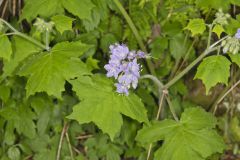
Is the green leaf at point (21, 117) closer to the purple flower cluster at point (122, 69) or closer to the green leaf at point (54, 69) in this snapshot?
the green leaf at point (54, 69)

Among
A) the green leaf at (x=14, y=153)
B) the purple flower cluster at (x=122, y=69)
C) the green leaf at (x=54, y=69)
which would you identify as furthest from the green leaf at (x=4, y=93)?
the purple flower cluster at (x=122, y=69)

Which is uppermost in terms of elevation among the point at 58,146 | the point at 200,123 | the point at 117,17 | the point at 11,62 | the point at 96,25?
the point at 117,17

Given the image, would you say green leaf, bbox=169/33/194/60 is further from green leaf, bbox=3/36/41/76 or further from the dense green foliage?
green leaf, bbox=3/36/41/76

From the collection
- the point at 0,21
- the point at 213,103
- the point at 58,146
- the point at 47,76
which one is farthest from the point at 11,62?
the point at 213,103

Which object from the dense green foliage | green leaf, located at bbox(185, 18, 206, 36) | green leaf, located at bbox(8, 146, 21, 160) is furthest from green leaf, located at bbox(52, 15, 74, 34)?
green leaf, located at bbox(8, 146, 21, 160)

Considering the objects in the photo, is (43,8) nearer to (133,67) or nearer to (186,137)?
(133,67)

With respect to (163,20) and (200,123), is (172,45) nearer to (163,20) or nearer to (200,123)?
(163,20)
